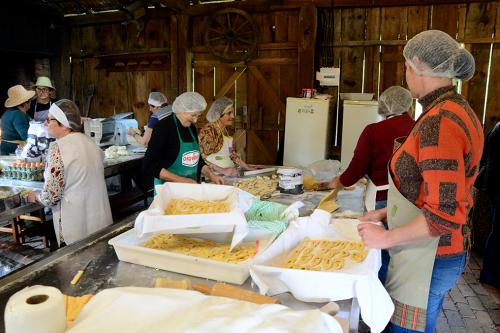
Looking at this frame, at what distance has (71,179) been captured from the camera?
2.67m

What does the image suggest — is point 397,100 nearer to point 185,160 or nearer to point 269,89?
point 185,160

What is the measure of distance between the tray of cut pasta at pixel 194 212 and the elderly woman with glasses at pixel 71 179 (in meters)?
0.95

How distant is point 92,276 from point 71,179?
1.21m

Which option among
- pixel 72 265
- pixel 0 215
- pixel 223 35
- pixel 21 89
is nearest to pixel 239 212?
pixel 72 265

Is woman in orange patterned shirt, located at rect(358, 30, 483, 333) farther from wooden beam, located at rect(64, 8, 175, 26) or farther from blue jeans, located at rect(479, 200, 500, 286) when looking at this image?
wooden beam, located at rect(64, 8, 175, 26)

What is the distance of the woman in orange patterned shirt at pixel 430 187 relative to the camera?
1.39 m

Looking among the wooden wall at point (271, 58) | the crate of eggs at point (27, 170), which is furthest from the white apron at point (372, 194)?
the wooden wall at point (271, 58)

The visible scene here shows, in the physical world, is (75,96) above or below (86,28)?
below

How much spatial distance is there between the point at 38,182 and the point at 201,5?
3.99 meters

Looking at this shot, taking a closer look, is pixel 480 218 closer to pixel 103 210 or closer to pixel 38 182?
pixel 103 210

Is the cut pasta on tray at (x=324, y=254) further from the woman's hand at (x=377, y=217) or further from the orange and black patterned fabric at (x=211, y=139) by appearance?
the orange and black patterned fabric at (x=211, y=139)

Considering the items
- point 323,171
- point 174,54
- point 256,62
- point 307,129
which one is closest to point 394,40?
point 307,129

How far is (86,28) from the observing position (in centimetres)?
735

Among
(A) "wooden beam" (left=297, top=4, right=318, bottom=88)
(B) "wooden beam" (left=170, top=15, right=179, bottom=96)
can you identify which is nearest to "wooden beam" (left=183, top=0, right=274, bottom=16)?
(B) "wooden beam" (left=170, top=15, right=179, bottom=96)
